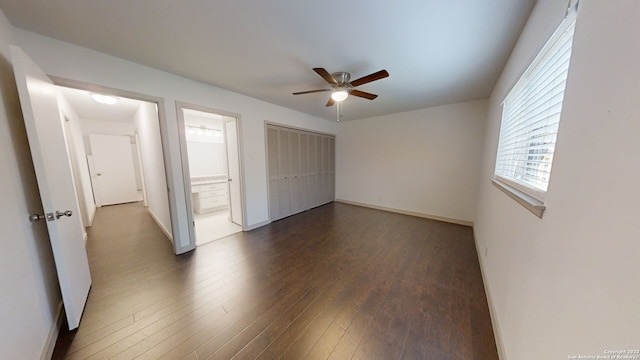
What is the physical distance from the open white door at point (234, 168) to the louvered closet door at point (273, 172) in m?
0.59

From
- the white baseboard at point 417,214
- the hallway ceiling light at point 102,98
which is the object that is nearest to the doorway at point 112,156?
the hallway ceiling light at point 102,98

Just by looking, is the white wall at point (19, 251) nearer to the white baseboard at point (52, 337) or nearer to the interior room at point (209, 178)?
the white baseboard at point (52, 337)

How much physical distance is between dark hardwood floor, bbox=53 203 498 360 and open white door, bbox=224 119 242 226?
785 millimetres

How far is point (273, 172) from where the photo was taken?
12.9ft

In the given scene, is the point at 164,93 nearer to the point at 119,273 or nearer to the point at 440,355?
the point at 119,273

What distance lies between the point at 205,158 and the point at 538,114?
21.0ft

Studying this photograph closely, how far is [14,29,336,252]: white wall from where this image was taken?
1791mm

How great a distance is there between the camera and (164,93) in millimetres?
2428

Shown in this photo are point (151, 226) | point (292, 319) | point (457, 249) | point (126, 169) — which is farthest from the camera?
point (126, 169)

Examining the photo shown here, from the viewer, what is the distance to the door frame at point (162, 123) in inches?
74.8

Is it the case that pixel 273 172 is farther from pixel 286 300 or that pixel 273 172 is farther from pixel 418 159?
pixel 418 159

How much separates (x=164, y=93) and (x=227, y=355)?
2896mm

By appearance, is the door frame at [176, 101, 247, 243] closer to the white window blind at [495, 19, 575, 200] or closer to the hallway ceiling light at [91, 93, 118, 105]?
the hallway ceiling light at [91, 93, 118, 105]

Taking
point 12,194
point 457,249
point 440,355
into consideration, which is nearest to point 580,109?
point 440,355
